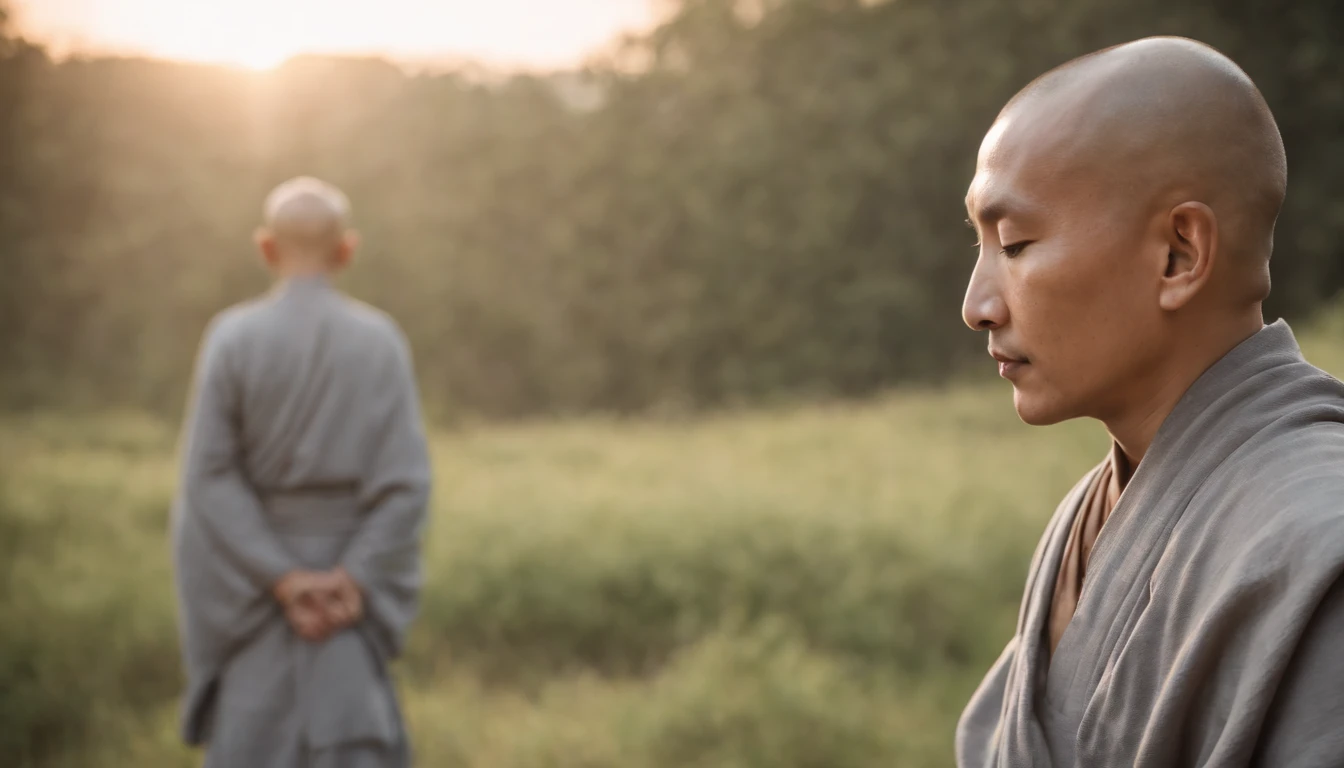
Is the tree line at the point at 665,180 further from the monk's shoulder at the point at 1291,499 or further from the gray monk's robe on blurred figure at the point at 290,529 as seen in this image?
the monk's shoulder at the point at 1291,499

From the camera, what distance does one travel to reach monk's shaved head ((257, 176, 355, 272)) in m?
2.87

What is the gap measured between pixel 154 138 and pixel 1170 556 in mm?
16192

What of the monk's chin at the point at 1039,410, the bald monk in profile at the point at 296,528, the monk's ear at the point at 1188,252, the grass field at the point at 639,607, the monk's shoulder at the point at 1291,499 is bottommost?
the grass field at the point at 639,607

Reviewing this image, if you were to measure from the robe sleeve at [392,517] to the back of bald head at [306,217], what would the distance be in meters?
0.37

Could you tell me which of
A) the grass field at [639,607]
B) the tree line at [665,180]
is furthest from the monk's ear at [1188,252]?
the tree line at [665,180]

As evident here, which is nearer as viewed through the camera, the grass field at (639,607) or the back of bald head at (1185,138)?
the back of bald head at (1185,138)

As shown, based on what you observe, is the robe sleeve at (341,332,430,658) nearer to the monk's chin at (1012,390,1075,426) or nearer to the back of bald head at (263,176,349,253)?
the back of bald head at (263,176,349,253)

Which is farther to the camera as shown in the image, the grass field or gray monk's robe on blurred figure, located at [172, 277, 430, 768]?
the grass field

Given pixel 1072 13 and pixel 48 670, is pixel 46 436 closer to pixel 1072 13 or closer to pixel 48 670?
pixel 48 670

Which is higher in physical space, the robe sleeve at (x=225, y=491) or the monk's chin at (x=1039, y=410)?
the monk's chin at (x=1039, y=410)

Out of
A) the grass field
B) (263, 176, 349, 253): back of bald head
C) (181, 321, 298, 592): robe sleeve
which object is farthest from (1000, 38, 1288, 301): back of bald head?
the grass field

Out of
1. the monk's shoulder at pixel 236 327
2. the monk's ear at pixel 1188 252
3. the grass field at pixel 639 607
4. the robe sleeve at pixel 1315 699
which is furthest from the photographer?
the grass field at pixel 639 607

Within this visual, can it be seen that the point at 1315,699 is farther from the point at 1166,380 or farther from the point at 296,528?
the point at 296,528

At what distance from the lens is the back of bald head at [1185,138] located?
0.84 meters
